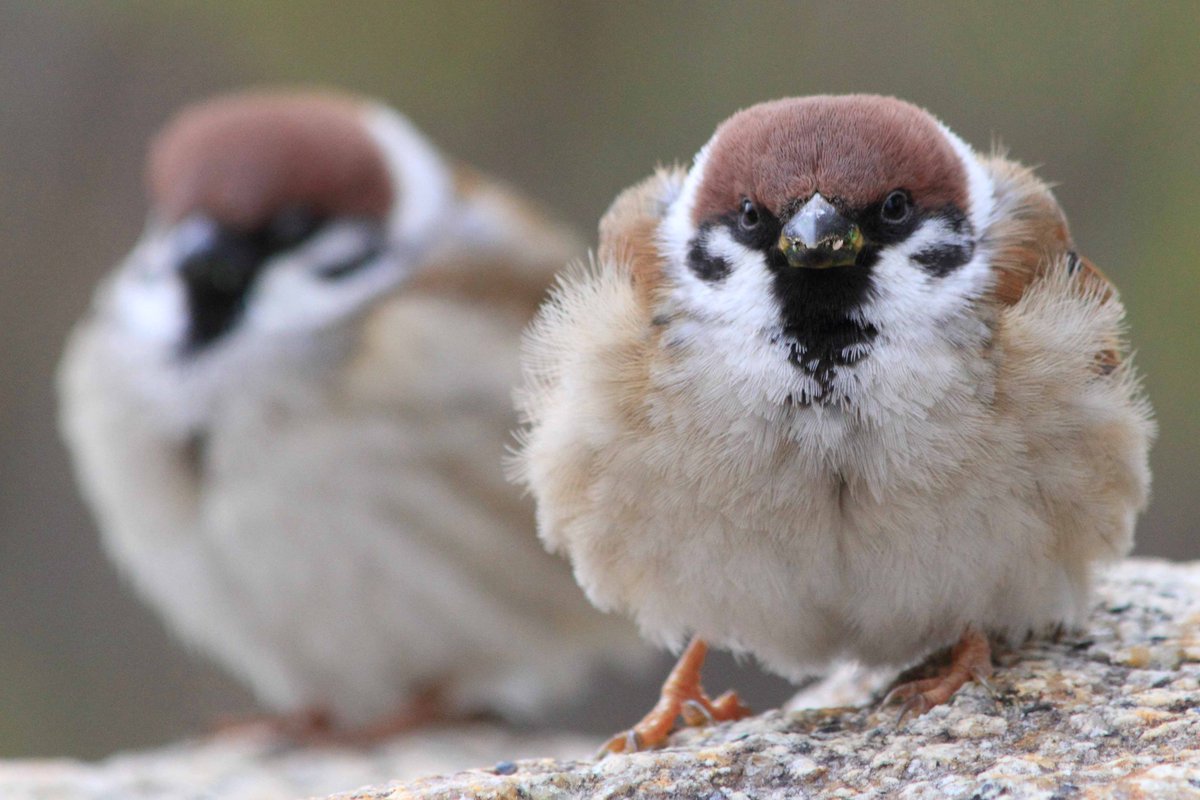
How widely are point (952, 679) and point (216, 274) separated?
242 centimetres

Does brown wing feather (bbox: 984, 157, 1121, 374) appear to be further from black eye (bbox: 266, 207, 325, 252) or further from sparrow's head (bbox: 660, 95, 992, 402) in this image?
black eye (bbox: 266, 207, 325, 252)

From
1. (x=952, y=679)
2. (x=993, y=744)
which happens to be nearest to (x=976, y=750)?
(x=993, y=744)

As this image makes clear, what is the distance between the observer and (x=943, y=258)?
2.25 metres

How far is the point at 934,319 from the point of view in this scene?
2184 millimetres

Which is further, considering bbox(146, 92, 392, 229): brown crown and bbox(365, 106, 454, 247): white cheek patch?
bbox(365, 106, 454, 247): white cheek patch

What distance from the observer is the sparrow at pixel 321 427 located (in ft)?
13.0

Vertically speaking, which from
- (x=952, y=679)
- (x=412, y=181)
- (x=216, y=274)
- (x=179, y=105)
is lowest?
(x=952, y=679)

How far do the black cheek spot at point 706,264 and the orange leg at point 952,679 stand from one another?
2.06 feet

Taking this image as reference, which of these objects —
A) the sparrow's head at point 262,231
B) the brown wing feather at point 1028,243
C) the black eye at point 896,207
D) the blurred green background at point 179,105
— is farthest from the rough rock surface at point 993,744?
the blurred green background at point 179,105

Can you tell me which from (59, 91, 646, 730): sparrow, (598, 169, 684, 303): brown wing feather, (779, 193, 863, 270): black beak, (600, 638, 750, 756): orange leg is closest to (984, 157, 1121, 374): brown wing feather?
(779, 193, 863, 270): black beak

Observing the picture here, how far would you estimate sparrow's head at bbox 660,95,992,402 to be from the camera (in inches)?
85.0

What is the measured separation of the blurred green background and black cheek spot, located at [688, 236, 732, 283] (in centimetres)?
380

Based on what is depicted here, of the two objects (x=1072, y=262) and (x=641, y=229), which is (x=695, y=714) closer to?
(x=641, y=229)

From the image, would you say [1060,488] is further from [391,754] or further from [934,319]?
[391,754]
